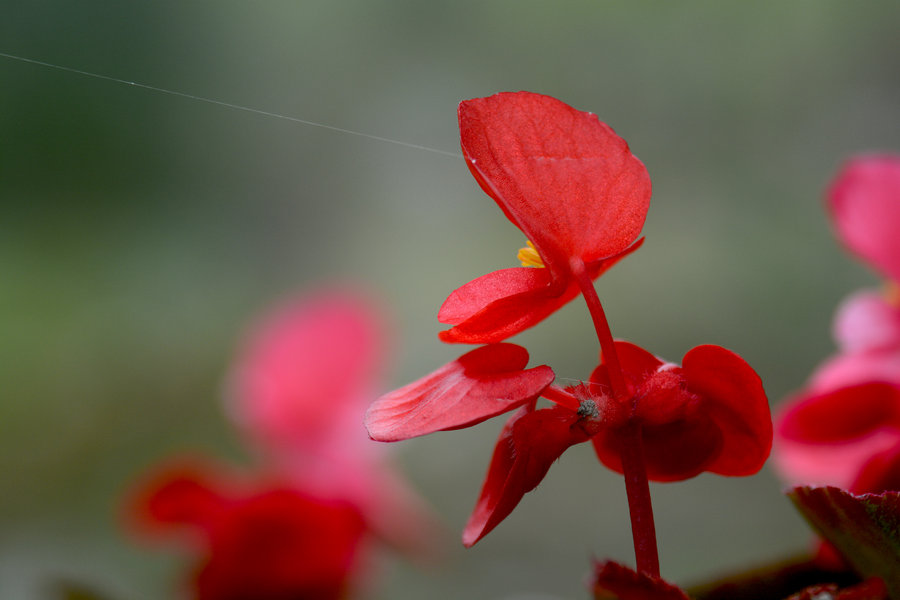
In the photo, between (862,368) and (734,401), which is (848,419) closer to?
(862,368)

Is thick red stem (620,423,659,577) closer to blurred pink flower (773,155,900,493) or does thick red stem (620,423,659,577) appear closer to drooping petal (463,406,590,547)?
drooping petal (463,406,590,547)

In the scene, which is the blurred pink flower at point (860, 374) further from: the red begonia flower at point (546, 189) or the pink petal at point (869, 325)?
the red begonia flower at point (546, 189)

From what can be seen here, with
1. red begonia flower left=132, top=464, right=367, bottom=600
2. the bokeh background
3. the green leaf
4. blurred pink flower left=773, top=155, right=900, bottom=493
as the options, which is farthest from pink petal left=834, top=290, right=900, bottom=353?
the bokeh background

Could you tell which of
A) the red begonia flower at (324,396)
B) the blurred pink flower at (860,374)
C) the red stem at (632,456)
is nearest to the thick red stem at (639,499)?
the red stem at (632,456)

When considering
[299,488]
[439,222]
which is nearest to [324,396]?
[299,488]

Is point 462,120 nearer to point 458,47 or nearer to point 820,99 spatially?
point 458,47

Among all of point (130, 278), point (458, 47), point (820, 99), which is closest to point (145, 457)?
point (130, 278)

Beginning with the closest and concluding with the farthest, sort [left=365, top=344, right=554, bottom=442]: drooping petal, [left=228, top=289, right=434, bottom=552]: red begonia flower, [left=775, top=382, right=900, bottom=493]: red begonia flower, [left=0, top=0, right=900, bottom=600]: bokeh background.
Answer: [left=365, top=344, right=554, bottom=442]: drooping petal → [left=775, top=382, right=900, bottom=493]: red begonia flower → [left=228, top=289, right=434, bottom=552]: red begonia flower → [left=0, top=0, right=900, bottom=600]: bokeh background

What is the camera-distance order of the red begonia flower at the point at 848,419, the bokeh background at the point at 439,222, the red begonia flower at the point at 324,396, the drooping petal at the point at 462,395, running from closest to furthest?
the drooping petal at the point at 462,395
the red begonia flower at the point at 848,419
the red begonia flower at the point at 324,396
the bokeh background at the point at 439,222
